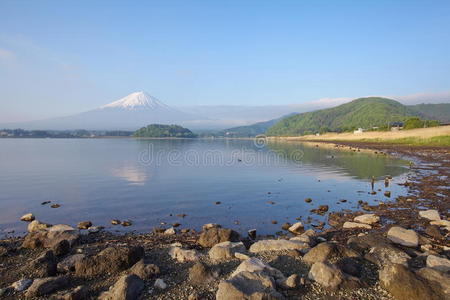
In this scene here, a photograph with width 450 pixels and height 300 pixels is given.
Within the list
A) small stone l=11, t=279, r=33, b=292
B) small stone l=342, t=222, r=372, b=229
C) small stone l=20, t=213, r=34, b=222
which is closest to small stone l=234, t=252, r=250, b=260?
small stone l=11, t=279, r=33, b=292

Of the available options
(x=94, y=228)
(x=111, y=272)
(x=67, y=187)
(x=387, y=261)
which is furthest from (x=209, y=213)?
(x=67, y=187)

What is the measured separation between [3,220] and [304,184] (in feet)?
76.4

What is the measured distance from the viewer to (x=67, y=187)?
25.6 metres

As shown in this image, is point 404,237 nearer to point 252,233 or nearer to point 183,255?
point 252,233

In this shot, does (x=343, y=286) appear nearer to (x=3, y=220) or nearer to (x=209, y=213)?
(x=209, y=213)

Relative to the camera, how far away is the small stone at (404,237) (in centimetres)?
1072

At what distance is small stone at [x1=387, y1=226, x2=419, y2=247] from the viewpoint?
10719 mm

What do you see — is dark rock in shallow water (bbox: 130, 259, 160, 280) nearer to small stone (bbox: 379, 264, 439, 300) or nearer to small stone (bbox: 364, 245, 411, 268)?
small stone (bbox: 379, 264, 439, 300)

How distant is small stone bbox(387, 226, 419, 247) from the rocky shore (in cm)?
2

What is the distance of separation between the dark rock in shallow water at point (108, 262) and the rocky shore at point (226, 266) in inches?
1.1

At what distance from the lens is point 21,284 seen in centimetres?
751

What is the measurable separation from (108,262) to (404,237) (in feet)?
36.5

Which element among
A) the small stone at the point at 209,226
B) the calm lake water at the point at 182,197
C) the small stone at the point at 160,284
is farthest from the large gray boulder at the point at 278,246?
the small stone at the point at 209,226

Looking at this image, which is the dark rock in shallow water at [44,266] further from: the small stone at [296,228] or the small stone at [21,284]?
the small stone at [296,228]
